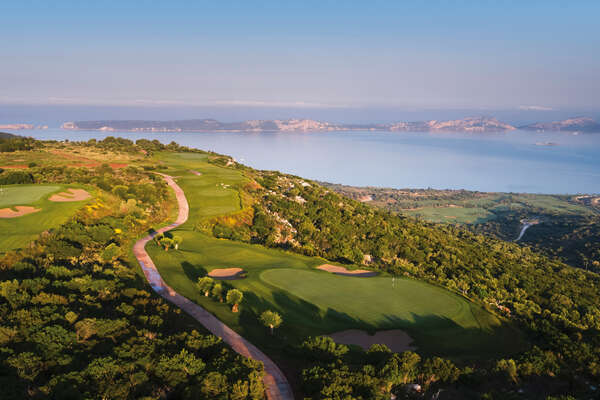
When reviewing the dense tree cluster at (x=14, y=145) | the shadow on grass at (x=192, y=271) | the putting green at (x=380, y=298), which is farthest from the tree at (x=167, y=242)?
the dense tree cluster at (x=14, y=145)

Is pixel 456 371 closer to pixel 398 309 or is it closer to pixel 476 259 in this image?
pixel 398 309

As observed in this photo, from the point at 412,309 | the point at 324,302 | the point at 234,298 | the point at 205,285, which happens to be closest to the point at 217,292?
the point at 205,285

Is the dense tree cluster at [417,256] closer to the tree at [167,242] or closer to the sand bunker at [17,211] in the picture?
the tree at [167,242]

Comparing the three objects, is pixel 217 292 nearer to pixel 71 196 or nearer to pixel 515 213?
pixel 71 196

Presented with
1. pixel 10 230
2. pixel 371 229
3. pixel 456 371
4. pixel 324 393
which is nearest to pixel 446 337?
pixel 456 371

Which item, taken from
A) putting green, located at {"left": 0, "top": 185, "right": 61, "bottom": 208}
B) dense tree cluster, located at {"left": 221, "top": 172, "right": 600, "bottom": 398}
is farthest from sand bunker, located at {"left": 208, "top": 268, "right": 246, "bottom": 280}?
putting green, located at {"left": 0, "top": 185, "right": 61, "bottom": 208}
